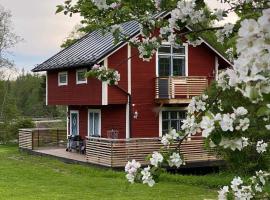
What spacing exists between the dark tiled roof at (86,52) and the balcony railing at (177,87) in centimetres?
251

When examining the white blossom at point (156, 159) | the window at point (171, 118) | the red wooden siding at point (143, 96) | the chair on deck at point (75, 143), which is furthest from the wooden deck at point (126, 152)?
the white blossom at point (156, 159)

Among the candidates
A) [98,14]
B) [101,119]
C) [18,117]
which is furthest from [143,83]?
[98,14]

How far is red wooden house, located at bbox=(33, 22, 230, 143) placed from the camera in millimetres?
22312

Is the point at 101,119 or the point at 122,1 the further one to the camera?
the point at 101,119

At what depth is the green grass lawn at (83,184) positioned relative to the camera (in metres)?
13.3

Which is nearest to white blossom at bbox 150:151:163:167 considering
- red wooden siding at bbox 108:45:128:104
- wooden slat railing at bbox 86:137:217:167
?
wooden slat railing at bbox 86:137:217:167

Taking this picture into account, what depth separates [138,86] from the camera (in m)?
22.9

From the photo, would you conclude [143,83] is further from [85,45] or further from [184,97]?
[85,45]

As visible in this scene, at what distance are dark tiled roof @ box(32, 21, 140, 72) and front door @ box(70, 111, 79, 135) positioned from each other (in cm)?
257

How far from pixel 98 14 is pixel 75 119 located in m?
21.9

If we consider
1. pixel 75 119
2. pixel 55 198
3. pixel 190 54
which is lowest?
pixel 55 198

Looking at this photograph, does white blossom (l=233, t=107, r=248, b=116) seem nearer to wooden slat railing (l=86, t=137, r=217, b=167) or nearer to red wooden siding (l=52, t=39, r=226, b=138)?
wooden slat railing (l=86, t=137, r=217, b=167)

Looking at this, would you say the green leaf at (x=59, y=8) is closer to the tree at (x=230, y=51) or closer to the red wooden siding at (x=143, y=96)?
the tree at (x=230, y=51)

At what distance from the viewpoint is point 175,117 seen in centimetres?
2367
